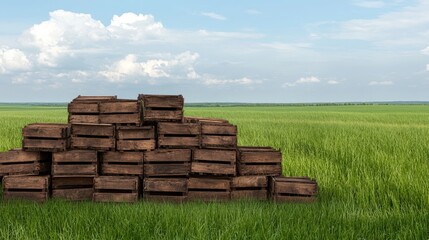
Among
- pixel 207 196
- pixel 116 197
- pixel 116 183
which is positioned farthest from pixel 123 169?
pixel 207 196

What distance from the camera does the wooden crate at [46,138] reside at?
32.7ft

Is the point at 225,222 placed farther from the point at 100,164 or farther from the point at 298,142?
the point at 298,142

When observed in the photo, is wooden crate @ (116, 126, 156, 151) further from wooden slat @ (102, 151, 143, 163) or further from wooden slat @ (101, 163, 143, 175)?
wooden slat @ (101, 163, 143, 175)

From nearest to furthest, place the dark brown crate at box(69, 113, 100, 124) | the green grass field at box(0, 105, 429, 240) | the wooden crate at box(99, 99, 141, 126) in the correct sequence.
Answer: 1. the green grass field at box(0, 105, 429, 240)
2. the wooden crate at box(99, 99, 141, 126)
3. the dark brown crate at box(69, 113, 100, 124)

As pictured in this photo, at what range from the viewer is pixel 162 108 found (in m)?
10.3

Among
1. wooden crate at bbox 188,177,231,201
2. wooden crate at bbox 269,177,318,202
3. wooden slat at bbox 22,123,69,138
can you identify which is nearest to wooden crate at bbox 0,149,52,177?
wooden slat at bbox 22,123,69,138

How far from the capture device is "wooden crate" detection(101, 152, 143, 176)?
1000 centimetres

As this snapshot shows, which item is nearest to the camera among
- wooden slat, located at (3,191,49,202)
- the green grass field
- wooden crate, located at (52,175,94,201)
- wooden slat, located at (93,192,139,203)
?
the green grass field

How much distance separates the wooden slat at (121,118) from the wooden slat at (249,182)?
249 cm

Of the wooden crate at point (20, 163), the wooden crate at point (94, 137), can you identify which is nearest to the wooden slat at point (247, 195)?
the wooden crate at point (94, 137)

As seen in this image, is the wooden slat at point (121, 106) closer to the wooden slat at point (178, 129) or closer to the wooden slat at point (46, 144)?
the wooden slat at point (178, 129)

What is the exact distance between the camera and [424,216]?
7762 mm

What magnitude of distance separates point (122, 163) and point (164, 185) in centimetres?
108

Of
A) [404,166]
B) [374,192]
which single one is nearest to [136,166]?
[374,192]
